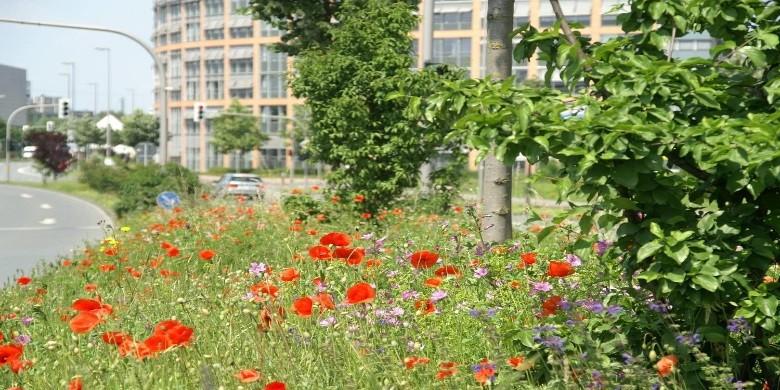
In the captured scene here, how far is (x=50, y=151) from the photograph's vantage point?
64.6 meters

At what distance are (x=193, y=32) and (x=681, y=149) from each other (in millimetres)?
90462

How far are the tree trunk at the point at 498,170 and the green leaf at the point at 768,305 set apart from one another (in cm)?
325

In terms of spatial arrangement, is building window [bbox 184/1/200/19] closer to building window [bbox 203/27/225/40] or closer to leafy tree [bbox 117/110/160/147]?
building window [bbox 203/27/225/40]

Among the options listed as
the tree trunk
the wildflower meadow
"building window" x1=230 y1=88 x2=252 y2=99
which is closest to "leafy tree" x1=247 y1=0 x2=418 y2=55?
the tree trunk

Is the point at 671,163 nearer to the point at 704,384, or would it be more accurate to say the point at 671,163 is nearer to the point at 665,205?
the point at 665,205

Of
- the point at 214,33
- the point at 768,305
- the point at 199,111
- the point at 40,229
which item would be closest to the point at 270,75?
the point at 214,33

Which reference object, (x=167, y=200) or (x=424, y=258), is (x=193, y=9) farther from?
(x=424, y=258)

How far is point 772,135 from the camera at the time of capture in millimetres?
3152

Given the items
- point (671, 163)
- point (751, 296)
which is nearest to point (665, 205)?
point (671, 163)

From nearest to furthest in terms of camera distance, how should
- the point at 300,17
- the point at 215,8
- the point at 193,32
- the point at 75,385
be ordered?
the point at 75,385
the point at 300,17
the point at 215,8
the point at 193,32

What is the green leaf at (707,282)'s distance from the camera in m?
3.31

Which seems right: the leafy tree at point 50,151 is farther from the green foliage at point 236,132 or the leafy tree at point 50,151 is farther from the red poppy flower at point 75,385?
the red poppy flower at point 75,385

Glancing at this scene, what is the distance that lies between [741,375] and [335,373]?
4.94 feet

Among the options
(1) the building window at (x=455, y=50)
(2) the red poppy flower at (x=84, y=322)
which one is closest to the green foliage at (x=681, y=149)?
(2) the red poppy flower at (x=84, y=322)
